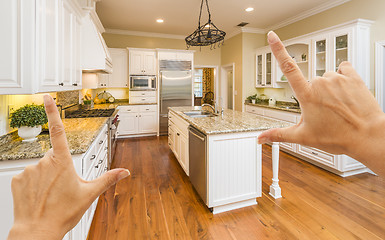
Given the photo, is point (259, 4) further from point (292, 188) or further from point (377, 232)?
point (377, 232)

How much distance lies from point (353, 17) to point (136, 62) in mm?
4846

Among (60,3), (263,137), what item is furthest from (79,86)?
(263,137)

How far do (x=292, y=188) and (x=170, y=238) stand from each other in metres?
1.74

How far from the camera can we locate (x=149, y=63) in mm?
5766

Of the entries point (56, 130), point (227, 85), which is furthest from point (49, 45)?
point (227, 85)

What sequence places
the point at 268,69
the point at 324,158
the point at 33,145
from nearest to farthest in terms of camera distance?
the point at 33,145 < the point at 324,158 < the point at 268,69

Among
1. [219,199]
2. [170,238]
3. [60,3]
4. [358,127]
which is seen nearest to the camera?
[358,127]

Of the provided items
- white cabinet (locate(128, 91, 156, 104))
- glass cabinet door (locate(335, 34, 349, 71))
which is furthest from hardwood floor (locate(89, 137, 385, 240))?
white cabinet (locate(128, 91, 156, 104))

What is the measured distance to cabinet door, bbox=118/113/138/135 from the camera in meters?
5.53

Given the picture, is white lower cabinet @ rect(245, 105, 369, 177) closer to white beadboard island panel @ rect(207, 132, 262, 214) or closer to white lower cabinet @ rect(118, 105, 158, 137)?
white beadboard island panel @ rect(207, 132, 262, 214)

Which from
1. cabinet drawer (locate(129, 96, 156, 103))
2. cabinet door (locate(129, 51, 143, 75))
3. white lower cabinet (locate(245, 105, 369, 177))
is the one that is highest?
cabinet door (locate(129, 51, 143, 75))

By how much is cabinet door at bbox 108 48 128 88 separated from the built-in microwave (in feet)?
1.08

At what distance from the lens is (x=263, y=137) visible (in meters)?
0.46

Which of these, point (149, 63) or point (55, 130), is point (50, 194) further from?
point (149, 63)
